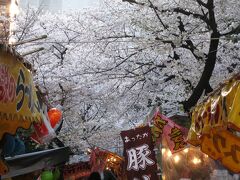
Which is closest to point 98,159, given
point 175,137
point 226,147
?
point 175,137

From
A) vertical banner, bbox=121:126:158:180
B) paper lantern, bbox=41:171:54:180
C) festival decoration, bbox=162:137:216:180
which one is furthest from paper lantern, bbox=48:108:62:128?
festival decoration, bbox=162:137:216:180

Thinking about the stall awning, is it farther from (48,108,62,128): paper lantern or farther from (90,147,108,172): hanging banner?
(90,147,108,172): hanging banner

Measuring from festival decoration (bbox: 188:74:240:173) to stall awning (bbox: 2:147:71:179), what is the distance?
2583mm

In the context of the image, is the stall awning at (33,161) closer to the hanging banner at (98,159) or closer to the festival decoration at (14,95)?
the festival decoration at (14,95)

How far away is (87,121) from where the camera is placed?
26312 mm

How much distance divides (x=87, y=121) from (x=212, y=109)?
70.8ft

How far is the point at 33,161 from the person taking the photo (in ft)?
20.5

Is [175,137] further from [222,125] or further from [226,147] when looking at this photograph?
[222,125]

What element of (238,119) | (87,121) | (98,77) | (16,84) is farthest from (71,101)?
(238,119)

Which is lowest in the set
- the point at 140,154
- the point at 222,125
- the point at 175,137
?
the point at 140,154

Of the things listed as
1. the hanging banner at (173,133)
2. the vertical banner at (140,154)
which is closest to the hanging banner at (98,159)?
the vertical banner at (140,154)

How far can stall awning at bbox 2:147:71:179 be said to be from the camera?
5691 mm

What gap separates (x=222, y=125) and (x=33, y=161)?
331 cm

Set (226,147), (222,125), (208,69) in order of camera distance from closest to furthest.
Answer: (222,125) → (226,147) → (208,69)
